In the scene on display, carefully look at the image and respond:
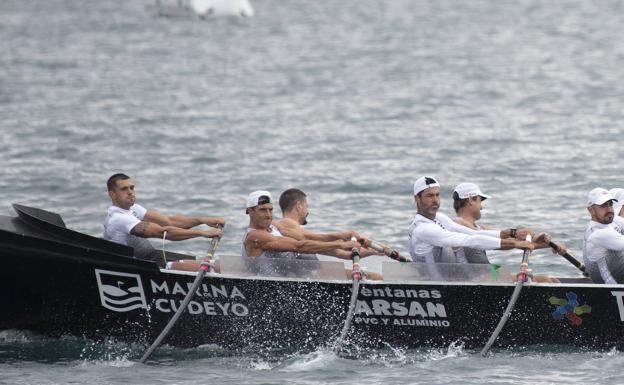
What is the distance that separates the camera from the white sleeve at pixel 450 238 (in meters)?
15.7

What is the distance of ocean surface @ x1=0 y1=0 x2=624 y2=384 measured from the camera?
1597cm

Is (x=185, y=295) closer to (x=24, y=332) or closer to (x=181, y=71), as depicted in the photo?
(x=24, y=332)

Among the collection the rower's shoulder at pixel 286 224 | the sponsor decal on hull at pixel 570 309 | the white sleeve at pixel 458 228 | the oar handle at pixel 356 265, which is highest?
the rower's shoulder at pixel 286 224

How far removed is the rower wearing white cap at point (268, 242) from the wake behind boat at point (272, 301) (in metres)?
0.18

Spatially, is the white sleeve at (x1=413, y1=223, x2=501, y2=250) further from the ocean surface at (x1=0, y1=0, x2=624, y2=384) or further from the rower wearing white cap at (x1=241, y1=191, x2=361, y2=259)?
the ocean surface at (x1=0, y1=0, x2=624, y2=384)

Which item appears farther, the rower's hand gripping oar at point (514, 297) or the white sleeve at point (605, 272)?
the white sleeve at point (605, 272)

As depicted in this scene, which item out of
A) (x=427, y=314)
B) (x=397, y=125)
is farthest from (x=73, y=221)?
(x=397, y=125)

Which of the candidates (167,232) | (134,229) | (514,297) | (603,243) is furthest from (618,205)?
(134,229)

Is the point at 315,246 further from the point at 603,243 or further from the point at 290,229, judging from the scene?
the point at 603,243

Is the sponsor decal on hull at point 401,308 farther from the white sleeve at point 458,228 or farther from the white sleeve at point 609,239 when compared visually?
the white sleeve at point 609,239

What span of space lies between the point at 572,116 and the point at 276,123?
7405 mm

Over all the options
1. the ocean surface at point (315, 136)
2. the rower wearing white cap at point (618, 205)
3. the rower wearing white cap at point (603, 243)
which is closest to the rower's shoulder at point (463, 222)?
the rower wearing white cap at point (603, 243)

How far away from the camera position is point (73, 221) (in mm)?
23844

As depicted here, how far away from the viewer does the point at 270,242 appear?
1616 centimetres
